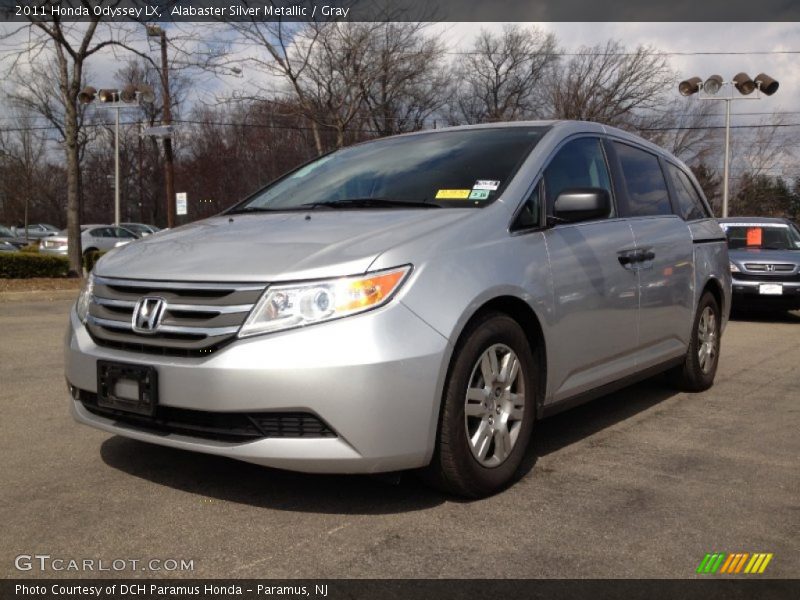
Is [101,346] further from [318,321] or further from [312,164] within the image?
[312,164]

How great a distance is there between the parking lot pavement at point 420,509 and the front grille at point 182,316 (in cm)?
71

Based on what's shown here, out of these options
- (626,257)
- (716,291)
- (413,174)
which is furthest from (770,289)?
(413,174)

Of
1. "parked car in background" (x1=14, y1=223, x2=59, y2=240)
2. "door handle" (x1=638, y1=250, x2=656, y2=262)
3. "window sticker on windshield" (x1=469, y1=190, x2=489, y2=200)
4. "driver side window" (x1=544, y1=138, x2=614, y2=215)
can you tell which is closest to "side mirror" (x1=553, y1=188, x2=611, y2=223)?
"driver side window" (x1=544, y1=138, x2=614, y2=215)

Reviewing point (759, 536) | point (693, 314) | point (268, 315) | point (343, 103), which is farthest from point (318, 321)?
point (343, 103)

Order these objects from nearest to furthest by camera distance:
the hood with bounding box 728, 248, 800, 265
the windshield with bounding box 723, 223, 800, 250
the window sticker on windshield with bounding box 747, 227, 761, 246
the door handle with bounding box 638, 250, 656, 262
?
the door handle with bounding box 638, 250, 656, 262, the hood with bounding box 728, 248, 800, 265, the windshield with bounding box 723, 223, 800, 250, the window sticker on windshield with bounding box 747, 227, 761, 246

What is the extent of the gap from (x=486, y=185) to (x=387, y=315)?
3.92ft

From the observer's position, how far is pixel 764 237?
40.4ft

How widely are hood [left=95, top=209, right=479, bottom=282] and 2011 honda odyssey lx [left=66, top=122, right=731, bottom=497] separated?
12 millimetres

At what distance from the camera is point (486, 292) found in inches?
130

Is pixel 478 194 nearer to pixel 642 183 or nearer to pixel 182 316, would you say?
pixel 182 316

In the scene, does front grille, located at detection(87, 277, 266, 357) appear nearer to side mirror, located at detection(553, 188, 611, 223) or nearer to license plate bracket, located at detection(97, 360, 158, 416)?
license plate bracket, located at detection(97, 360, 158, 416)

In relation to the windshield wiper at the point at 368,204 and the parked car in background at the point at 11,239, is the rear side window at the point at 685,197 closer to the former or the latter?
the windshield wiper at the point at 368,204

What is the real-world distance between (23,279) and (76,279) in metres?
1.03

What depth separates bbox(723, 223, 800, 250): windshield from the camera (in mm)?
12141
